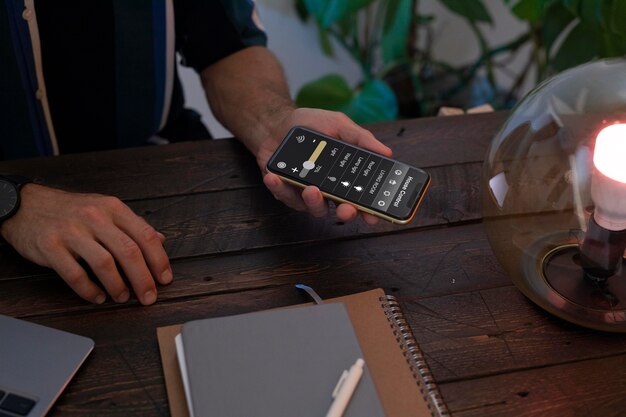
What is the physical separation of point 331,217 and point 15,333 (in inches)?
12.3

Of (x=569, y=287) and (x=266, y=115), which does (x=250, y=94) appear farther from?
(x=569, y=287)

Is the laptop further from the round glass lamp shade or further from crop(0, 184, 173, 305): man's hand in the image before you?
the round glass lamp shade

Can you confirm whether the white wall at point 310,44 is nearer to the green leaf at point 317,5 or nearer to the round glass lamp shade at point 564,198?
the green leaf at point 317,5

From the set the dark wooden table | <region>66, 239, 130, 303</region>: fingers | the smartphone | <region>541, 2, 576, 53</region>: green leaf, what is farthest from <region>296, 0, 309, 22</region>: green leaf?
<region>66, 239, 130, 303</region>: fingers

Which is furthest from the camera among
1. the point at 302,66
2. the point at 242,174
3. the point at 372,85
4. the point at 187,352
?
the point at 302,66

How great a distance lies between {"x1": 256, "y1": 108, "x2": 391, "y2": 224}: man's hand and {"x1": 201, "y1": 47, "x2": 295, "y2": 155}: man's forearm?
0.05ft

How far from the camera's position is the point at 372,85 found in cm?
143

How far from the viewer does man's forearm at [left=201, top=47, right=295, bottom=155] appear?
84 centimetres

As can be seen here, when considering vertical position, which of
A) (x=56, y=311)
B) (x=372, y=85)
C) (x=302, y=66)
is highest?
(x=56, y=311)

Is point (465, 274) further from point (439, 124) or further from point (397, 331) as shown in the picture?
point (439, 124)

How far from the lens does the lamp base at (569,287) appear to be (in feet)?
1.99

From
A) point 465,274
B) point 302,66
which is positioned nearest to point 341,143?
point 465,274

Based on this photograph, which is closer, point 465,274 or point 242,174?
point 465,274

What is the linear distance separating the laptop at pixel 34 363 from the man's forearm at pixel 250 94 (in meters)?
0.31
